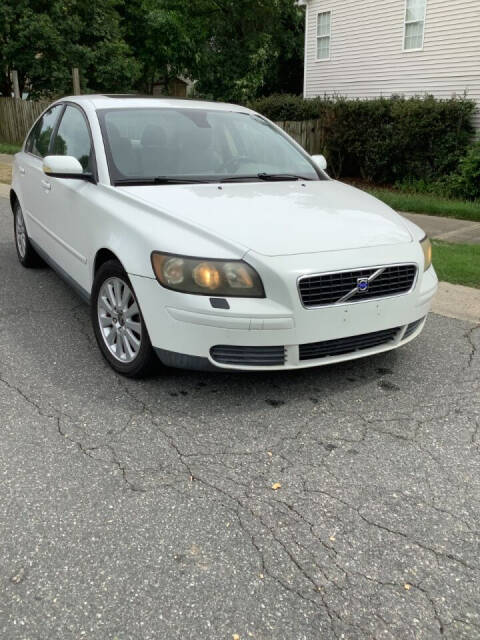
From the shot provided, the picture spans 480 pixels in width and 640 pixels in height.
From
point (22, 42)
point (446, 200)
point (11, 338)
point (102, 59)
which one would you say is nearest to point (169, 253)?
point (11, 338)

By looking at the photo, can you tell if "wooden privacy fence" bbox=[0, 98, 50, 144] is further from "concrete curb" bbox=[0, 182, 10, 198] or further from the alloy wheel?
the alloy wheel

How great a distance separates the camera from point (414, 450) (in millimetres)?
3172

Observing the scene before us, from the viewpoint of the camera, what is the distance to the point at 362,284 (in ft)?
11.4

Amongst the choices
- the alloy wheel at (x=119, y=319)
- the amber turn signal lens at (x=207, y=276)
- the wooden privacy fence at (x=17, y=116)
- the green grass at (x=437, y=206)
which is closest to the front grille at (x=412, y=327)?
→ the amber turn signal lens at (x=207, y=276)

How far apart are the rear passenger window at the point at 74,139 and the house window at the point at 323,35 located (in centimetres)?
1605

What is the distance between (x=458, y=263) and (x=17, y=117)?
1795 cm

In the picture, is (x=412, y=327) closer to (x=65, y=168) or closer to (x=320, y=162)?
(x=320, y=162)

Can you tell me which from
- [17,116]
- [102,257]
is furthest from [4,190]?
[17,116]

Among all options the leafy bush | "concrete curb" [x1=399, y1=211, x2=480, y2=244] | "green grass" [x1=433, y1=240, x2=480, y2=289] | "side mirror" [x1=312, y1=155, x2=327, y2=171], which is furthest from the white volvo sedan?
the leafy bush

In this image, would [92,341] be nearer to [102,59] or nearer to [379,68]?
[379,68]

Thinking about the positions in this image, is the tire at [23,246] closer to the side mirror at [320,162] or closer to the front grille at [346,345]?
the side mirror at [320,162]

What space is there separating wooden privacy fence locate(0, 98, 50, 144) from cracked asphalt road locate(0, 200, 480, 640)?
17.8 meters

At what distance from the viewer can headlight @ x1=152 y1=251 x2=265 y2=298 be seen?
10.9 feet

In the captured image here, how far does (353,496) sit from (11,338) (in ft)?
9.54
